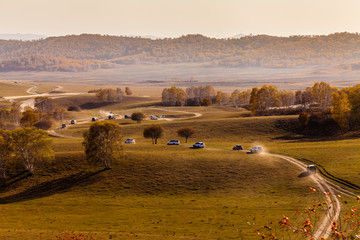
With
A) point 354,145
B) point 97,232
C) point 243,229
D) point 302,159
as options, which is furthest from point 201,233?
point 354,145

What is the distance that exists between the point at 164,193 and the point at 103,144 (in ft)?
73.6

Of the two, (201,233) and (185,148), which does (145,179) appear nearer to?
(185,148)

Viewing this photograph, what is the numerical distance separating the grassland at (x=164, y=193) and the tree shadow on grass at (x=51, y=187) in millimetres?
216

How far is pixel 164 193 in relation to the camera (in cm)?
6631

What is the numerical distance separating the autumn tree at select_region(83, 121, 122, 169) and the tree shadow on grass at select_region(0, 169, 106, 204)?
3508mm

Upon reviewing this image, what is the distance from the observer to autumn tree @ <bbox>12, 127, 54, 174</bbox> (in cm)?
8069

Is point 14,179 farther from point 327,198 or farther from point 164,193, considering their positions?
point 327,198

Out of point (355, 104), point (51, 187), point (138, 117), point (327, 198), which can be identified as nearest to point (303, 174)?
point (327, 198)

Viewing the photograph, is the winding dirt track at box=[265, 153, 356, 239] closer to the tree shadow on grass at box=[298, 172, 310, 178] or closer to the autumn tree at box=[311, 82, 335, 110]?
the tree shadow on grass at box=[298, 172, 310, 178]

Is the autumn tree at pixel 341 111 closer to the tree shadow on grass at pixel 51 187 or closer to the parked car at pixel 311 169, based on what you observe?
the parked car at pixel 311 169

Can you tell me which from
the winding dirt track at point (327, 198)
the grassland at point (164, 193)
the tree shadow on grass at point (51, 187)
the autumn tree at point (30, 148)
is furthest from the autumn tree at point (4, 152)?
the winding dirt track at point (327, 198)

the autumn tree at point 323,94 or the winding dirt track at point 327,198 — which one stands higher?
the autumn tree at point 323,94

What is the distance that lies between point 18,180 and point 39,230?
35.1 metres

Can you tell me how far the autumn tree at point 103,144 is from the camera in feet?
261
